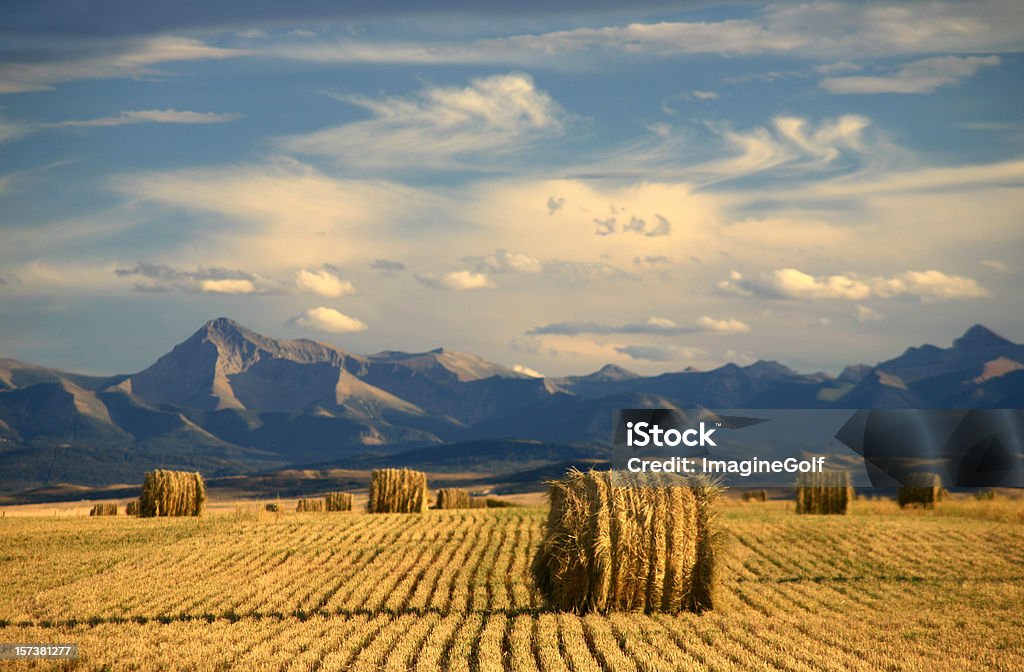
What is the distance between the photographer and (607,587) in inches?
695

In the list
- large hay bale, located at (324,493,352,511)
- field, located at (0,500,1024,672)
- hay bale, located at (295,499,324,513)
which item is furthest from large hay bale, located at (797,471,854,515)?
hay bale, located at (295,499,324,513)

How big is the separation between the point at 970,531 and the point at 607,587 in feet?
54.4

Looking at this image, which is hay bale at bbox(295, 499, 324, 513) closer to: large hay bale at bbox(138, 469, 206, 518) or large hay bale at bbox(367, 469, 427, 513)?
large hay bale at bbox(367, 469, 427, 513)

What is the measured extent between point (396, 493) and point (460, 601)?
20180mm

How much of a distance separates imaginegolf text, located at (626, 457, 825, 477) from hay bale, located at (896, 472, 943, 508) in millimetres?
4975

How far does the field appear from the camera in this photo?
1440cm

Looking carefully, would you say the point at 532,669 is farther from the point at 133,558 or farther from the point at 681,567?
the point at 133,558

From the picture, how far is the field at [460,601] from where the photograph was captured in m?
14.4

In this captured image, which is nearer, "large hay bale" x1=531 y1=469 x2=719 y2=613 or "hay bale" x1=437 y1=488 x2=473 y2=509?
"large hay bale" x1=531 y1=469 x2=719 y2=613

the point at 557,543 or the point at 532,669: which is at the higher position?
the point at 557,543

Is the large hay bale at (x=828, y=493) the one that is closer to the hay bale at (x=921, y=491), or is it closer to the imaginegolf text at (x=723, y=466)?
the imaginegolf text at (x=723, y=466)

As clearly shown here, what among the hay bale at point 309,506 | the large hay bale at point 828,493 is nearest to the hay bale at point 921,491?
the large hay bale at point 828,493

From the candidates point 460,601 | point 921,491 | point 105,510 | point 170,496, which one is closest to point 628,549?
point 460,601

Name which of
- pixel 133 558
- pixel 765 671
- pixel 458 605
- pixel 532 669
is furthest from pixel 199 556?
pixel 765 671
